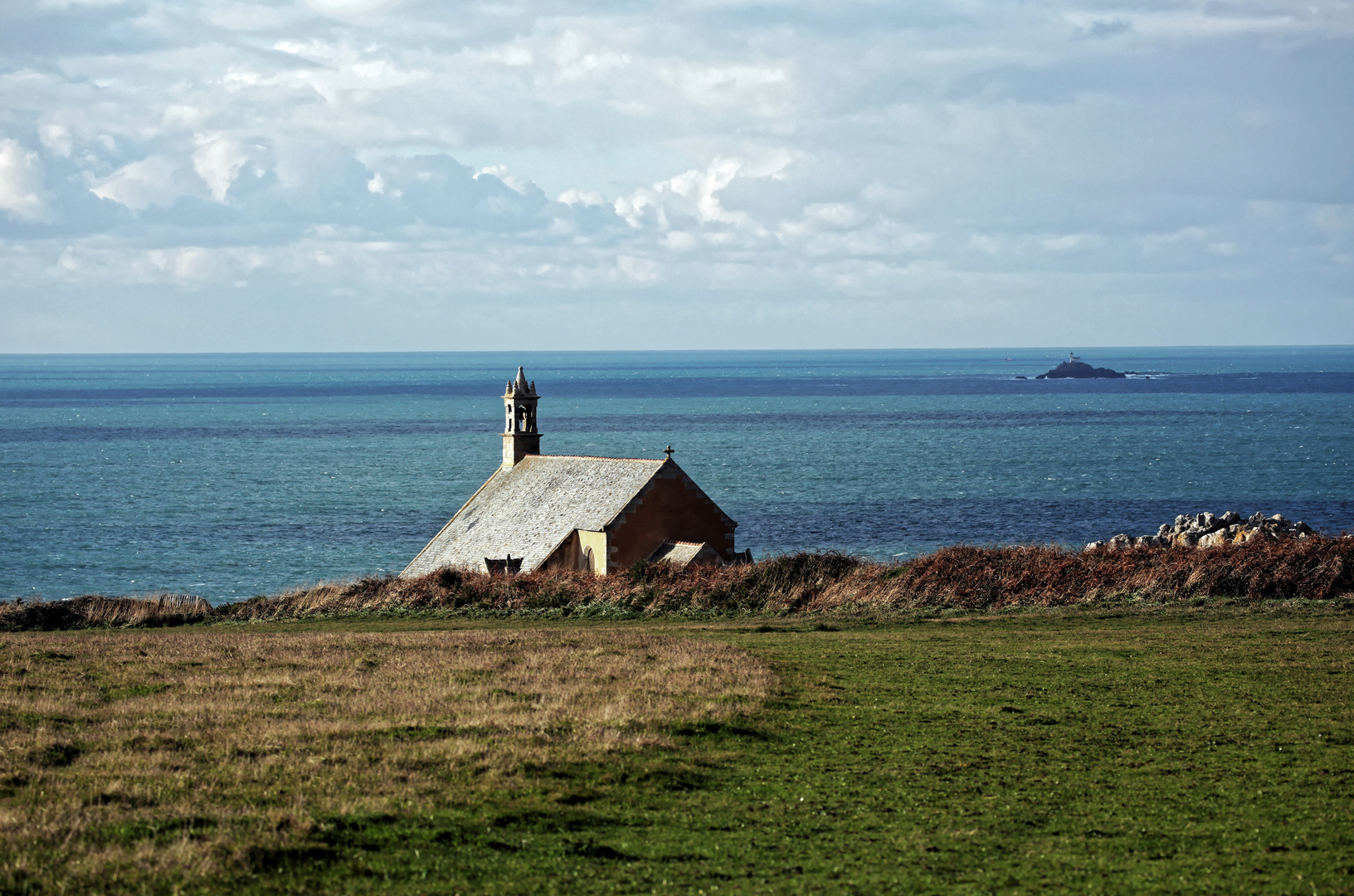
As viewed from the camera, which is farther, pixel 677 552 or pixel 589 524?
pixel 589 524

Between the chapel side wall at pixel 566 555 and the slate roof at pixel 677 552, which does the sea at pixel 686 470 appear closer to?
the chapel side wall at pixel 566 555

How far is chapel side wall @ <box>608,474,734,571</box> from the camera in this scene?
46188 mm

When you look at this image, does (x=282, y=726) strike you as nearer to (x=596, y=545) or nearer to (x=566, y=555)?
(x=596, y=545)

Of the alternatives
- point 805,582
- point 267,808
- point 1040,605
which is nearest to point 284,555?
point 805,582

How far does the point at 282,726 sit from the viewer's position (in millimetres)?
19234

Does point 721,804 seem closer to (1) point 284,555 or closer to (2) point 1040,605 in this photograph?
(2) point 1040,605

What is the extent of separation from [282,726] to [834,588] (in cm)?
2164

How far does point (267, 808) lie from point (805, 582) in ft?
84.8

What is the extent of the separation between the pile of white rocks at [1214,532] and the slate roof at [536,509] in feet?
58.6

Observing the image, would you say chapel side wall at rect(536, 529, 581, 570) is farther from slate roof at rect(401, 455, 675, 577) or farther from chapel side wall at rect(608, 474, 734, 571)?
chapel side wall at rect(608, 474, 734, 571)

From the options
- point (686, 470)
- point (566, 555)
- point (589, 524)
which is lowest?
point (686, 470)

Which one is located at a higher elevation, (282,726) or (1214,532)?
(282,726)

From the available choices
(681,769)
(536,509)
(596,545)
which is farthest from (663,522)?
(681,769)

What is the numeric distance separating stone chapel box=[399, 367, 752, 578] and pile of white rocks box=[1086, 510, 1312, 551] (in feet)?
48.5
